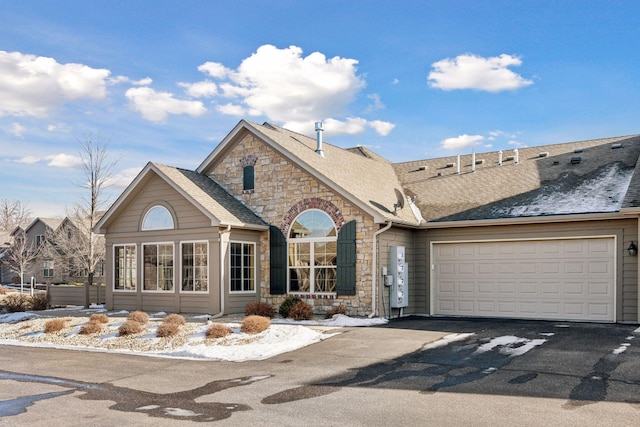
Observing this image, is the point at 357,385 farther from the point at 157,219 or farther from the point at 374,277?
the point at 157,219

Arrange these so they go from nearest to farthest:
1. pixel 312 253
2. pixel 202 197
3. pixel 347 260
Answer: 1. pixel 347 260
2. pixel 312 253
3. pixel 202 197

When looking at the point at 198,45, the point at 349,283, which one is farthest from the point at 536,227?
the point at 198,45

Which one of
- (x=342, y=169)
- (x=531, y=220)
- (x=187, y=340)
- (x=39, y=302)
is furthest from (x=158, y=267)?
(x=531, y=220)

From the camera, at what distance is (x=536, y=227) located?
1705cm

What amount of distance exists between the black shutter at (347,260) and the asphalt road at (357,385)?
160 inches

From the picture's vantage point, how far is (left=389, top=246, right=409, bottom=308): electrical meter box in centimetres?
1739

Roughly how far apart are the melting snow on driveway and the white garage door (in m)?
4.48

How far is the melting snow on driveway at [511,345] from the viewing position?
1122 centimetres

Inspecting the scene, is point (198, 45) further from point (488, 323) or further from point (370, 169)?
point (488, 323)

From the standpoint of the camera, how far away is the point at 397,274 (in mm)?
17422

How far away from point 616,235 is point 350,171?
815cm

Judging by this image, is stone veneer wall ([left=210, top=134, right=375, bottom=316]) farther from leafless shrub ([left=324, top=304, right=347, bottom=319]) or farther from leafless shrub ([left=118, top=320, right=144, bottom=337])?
leafless shrub ([left=118, top=320, right=144, bottom=337])

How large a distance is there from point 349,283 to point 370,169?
567cm

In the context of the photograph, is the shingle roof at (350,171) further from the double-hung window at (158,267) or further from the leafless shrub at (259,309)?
the double-hung window at (158,267)
